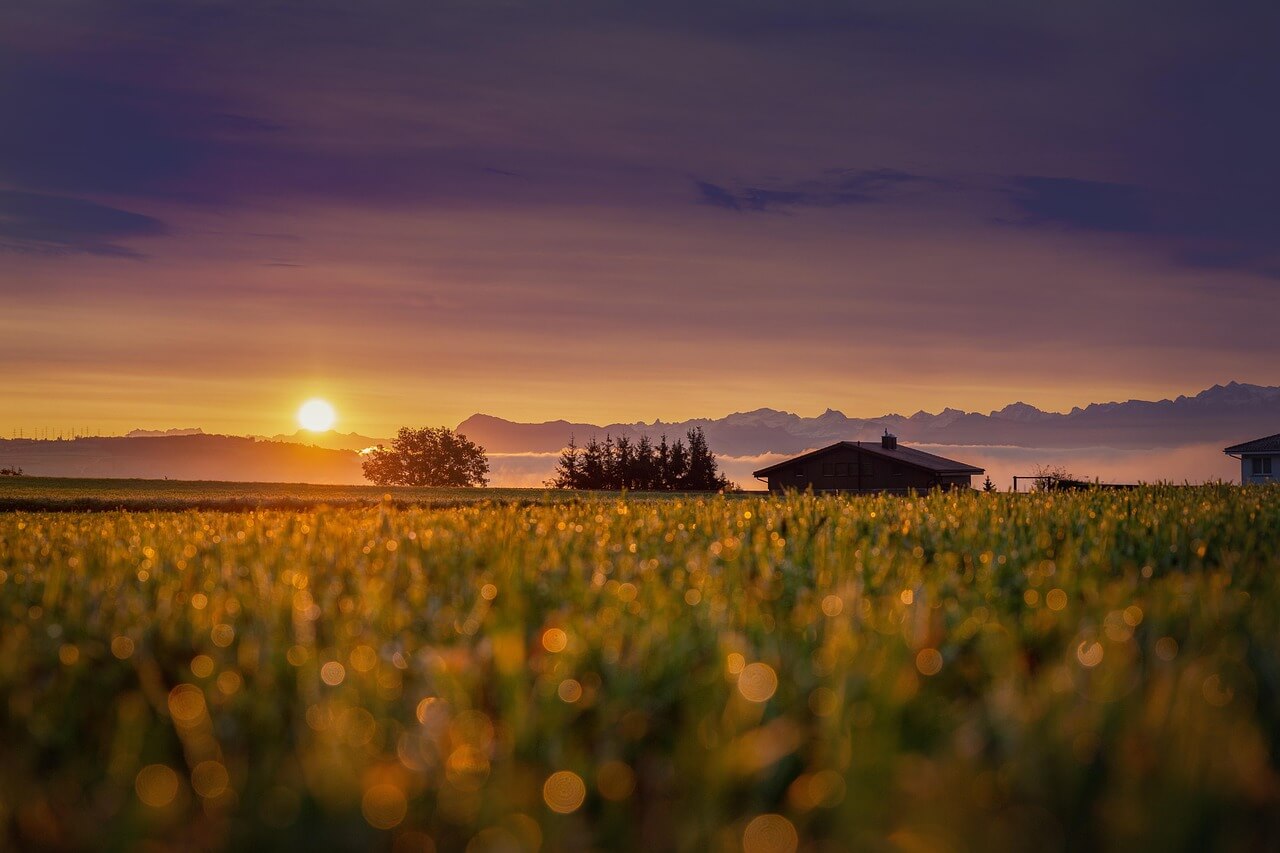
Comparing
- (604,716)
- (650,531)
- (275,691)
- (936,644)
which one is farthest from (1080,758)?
(650,531)

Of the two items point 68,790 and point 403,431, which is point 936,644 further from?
point 403,431

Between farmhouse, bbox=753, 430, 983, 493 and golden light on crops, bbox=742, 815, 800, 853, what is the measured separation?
79.5m

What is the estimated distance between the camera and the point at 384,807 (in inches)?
89.4

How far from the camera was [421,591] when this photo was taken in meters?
5.27

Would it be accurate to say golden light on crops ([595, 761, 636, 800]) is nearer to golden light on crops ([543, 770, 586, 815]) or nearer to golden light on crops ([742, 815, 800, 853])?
golden light on crops ([543, 770, 586, 815])

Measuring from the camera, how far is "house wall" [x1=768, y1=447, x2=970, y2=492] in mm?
81375

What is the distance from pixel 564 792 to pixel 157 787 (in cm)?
93

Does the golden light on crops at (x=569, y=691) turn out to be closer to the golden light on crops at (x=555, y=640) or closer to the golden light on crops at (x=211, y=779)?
the golden light on crops at (x=555, y=640)

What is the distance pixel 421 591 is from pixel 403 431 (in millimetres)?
133893

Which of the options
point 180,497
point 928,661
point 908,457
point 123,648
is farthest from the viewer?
point 908,457

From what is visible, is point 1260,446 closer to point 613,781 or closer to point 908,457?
point 908,457

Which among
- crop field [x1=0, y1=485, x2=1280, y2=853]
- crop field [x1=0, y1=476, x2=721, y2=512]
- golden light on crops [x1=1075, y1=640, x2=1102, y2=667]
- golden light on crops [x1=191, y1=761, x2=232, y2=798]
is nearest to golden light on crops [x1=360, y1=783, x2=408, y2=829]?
crop field [x1=0, y1=485, x2=1280, y2=853]

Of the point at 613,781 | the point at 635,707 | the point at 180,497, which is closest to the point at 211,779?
the point at 613,781

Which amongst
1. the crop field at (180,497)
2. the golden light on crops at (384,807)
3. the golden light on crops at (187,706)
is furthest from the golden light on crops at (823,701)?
the crop field at (180,497)
